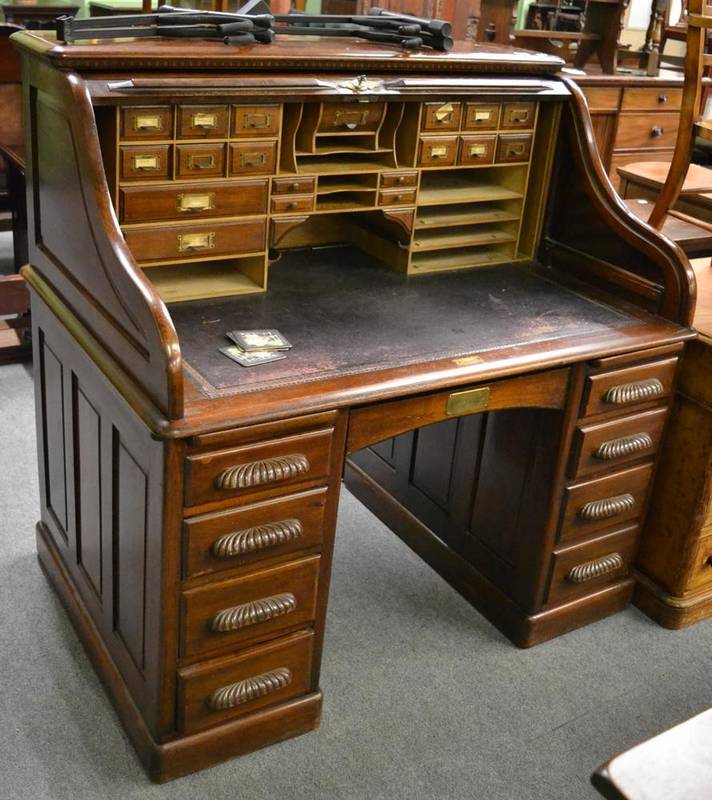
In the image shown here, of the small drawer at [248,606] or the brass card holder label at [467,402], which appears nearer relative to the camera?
the small drawer at [248,606]

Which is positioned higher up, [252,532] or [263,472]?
[263,472]

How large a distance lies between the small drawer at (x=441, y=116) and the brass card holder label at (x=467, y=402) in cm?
69

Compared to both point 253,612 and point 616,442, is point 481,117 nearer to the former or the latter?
point 616,442

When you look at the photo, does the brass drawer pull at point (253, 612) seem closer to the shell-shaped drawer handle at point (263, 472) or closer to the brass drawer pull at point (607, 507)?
the shell-shaped drawer handle at point (263, 472)

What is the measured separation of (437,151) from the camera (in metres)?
2.38

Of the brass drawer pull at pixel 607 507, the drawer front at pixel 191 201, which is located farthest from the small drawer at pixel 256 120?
the brass drawer pull at pixel 607 507

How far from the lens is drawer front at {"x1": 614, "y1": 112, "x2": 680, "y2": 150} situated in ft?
16.2

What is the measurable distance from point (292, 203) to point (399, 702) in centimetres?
123

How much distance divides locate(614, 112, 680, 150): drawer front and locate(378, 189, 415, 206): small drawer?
9.59ft

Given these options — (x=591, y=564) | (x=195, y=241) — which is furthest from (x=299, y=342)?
(x=591, y=564)

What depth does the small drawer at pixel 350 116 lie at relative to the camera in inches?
86.0

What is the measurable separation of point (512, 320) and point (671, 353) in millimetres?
423

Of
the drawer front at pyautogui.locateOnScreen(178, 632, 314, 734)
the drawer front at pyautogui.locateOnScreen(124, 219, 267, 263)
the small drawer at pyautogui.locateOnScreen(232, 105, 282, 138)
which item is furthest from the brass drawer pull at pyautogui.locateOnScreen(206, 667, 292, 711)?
the small drawer at pyautogui.locateOnScreen(232, 105, 282, 138)

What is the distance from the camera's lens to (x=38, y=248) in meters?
2.26
